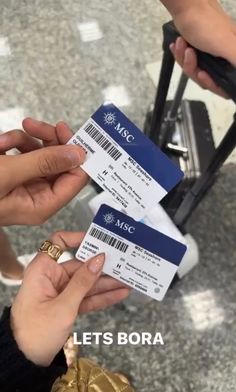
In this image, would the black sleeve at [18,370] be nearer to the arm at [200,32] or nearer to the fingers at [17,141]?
the fingers at [17,141]

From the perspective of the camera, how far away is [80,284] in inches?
27.2

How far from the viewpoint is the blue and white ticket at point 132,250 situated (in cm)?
73

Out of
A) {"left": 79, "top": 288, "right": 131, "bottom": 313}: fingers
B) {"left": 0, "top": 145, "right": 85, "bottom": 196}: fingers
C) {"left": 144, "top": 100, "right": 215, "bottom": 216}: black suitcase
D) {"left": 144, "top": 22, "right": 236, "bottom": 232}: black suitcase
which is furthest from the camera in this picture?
{"left": 144, "top": 100, "right": 215, "bottom": 216}: black suitcase

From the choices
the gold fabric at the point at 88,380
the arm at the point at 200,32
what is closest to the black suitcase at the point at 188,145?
the arm at the point at 200,32

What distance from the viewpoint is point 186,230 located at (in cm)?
121

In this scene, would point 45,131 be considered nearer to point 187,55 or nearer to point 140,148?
point 140,148

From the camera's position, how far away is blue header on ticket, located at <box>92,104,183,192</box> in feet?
2.22

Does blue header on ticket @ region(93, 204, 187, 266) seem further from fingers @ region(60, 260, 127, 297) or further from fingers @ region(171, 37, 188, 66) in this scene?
fingers @ region(171, 37, 188, 66)

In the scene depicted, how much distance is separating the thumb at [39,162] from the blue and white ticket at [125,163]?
1.0 inches

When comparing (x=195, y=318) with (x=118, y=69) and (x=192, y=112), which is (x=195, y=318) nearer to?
(x=192, y=112)

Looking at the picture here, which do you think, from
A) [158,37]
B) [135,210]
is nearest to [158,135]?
[135,210]

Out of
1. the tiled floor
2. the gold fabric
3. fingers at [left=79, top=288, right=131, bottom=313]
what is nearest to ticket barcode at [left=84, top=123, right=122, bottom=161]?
fingers at [left=79, top=288, right=131, bottom=313]

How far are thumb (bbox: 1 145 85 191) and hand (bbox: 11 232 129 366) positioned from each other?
0.12 meters

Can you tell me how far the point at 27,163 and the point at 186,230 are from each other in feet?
2.06
